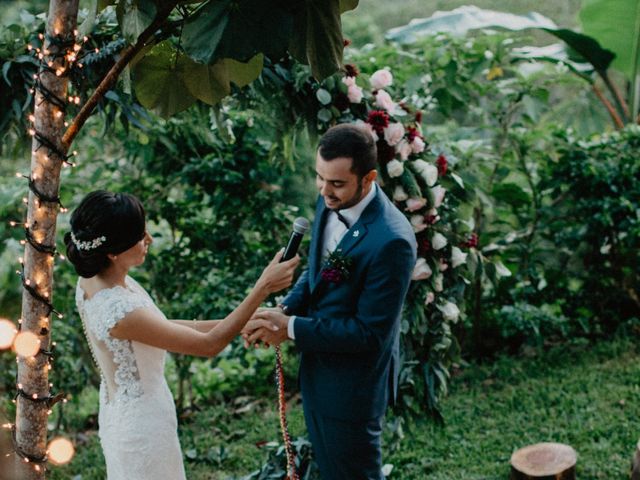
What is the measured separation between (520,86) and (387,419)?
3.05 metres

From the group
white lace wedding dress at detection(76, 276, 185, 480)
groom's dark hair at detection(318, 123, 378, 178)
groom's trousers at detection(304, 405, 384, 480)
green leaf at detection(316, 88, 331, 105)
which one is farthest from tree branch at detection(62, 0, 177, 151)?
green leaf at detection(316, 88, 331, 105)

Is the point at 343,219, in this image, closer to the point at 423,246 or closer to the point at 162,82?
the point at 423,246

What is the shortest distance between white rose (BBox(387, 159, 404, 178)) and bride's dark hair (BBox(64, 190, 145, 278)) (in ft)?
4.88

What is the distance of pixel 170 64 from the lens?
1893mm

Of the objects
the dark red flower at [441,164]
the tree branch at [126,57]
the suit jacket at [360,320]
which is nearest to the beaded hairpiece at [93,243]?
the tree branch at [126,57]

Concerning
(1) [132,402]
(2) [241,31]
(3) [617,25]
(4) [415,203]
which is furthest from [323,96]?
(3) [617,25]

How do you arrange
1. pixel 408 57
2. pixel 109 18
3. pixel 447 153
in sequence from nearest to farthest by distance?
pixel 109 18 < pixel 447 153 < pixel 408 57

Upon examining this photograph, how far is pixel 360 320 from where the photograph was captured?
8.57ft

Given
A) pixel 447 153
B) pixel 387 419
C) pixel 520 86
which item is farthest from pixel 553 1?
pixel 387 419

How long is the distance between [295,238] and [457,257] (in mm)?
1504

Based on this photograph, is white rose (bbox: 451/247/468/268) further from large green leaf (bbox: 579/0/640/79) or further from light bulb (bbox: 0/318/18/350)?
large green leaf (bbox: 579/0/640/79)

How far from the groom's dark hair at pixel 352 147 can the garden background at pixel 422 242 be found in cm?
26

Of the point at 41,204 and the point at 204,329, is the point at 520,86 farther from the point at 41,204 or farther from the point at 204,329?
the point at 41,204

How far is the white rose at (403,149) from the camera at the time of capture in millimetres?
3570
